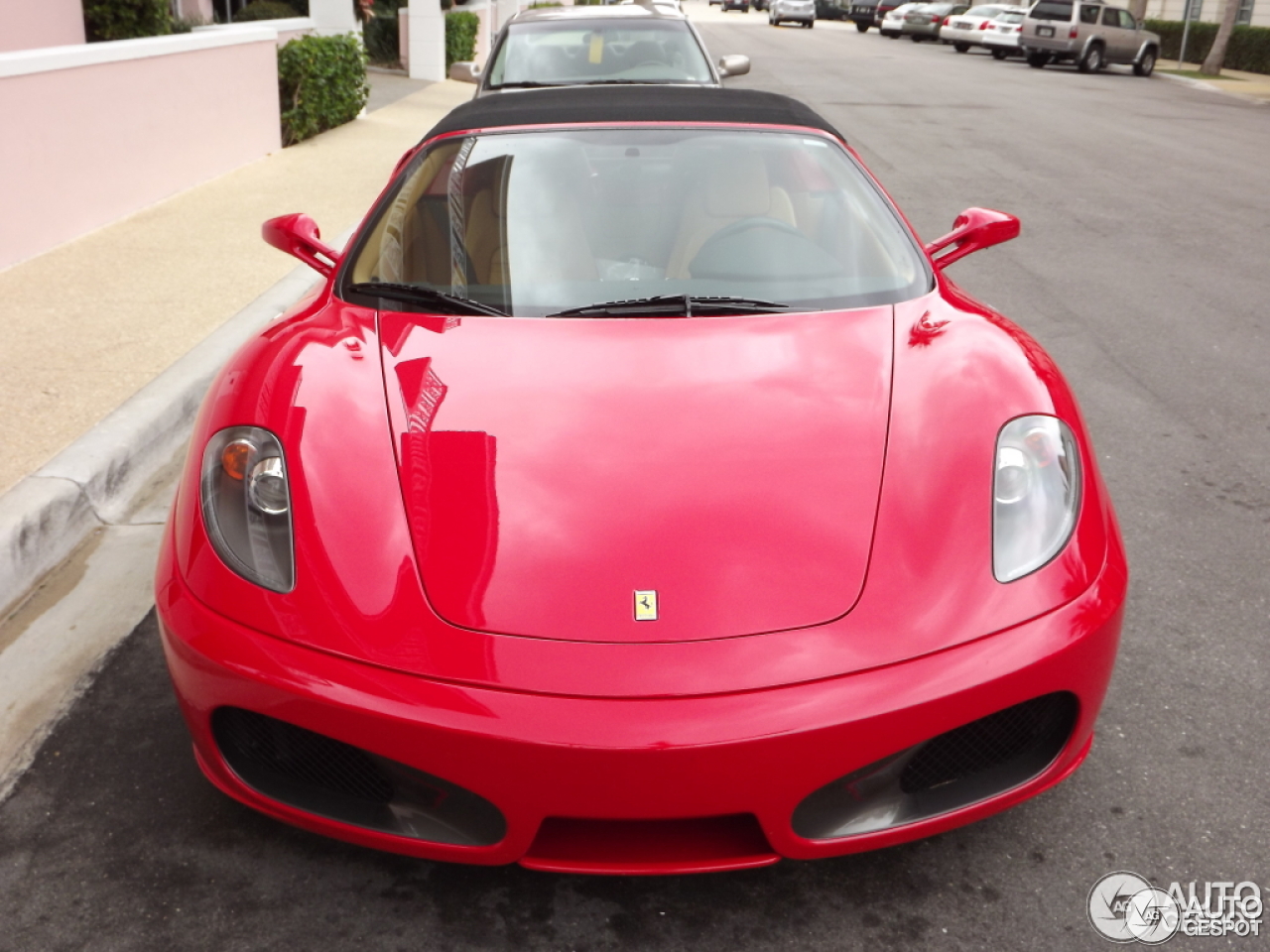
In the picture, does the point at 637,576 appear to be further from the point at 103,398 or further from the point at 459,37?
the point at 459,37

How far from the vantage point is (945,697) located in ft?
6.74

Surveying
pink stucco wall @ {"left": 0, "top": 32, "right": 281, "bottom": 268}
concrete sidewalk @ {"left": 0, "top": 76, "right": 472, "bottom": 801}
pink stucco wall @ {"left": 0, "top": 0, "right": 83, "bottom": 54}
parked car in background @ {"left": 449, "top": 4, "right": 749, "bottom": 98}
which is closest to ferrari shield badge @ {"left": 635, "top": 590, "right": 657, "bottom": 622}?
concrete sidewalk @ {"left": 0, "top": 76, "right": 472, "bottom": 801}

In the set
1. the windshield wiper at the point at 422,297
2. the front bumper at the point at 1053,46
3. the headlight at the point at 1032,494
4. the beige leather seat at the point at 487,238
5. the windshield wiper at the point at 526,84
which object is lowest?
the front bumper at the point at 1053,46

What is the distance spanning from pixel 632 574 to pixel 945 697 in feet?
1.88

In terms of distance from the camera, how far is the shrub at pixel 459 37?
21484mm

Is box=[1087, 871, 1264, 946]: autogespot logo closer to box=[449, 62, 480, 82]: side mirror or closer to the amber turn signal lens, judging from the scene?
the amber turn signal lens

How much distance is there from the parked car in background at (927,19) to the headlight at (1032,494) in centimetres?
4170

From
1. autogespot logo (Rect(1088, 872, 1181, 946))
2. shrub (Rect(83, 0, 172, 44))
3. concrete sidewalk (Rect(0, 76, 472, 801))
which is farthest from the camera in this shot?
shrub (Rect(83, 0, 172, 44))

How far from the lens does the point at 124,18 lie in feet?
36.2

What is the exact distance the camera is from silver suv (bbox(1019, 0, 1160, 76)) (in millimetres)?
29500

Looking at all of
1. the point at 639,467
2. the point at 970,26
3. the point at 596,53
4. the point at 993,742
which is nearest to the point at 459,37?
the point at 596,53

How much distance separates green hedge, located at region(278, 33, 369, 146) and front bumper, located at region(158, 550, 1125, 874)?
1108cm

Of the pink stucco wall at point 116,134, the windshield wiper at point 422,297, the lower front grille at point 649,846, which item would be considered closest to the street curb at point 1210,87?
the pink stucco wall at point 116,134

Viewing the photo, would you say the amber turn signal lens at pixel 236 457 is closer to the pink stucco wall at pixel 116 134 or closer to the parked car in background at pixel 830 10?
the pink stucco wall at pixel 116 134
